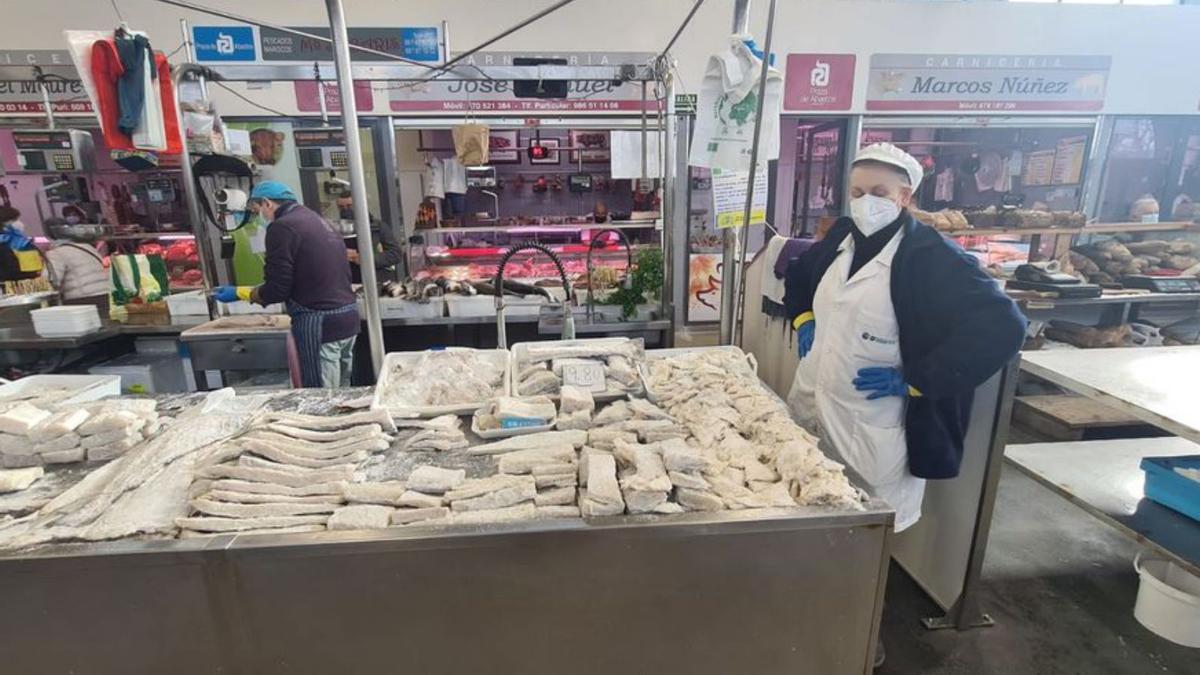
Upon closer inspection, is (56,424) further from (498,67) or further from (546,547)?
(498,67)

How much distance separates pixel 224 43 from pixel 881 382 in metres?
4.51

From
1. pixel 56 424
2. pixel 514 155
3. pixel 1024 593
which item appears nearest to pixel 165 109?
pixel 56 424

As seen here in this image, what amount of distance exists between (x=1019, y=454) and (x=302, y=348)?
155 inches

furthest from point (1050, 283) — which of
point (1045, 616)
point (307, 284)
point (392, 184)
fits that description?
point (392, 184)

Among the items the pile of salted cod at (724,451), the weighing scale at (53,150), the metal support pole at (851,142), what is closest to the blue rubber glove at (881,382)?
the pile of salted cod at (724,451)

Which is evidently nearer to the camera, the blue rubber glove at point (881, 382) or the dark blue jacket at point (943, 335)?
the dark blue jacket at point (943, 335)

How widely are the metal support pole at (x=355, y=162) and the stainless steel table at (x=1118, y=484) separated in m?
2.86

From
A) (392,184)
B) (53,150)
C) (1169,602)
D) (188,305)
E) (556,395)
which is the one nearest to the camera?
(556,395)

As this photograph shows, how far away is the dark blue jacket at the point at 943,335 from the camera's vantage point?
1.74 metres

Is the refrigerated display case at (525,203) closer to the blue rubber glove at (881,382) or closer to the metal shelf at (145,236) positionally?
the metal shelf at (145,236)

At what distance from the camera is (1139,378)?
2.20 meters

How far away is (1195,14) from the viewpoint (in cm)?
550

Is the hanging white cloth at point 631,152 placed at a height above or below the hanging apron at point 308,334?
above

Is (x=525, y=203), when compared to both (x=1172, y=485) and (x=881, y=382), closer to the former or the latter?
(x=881, y=382)
